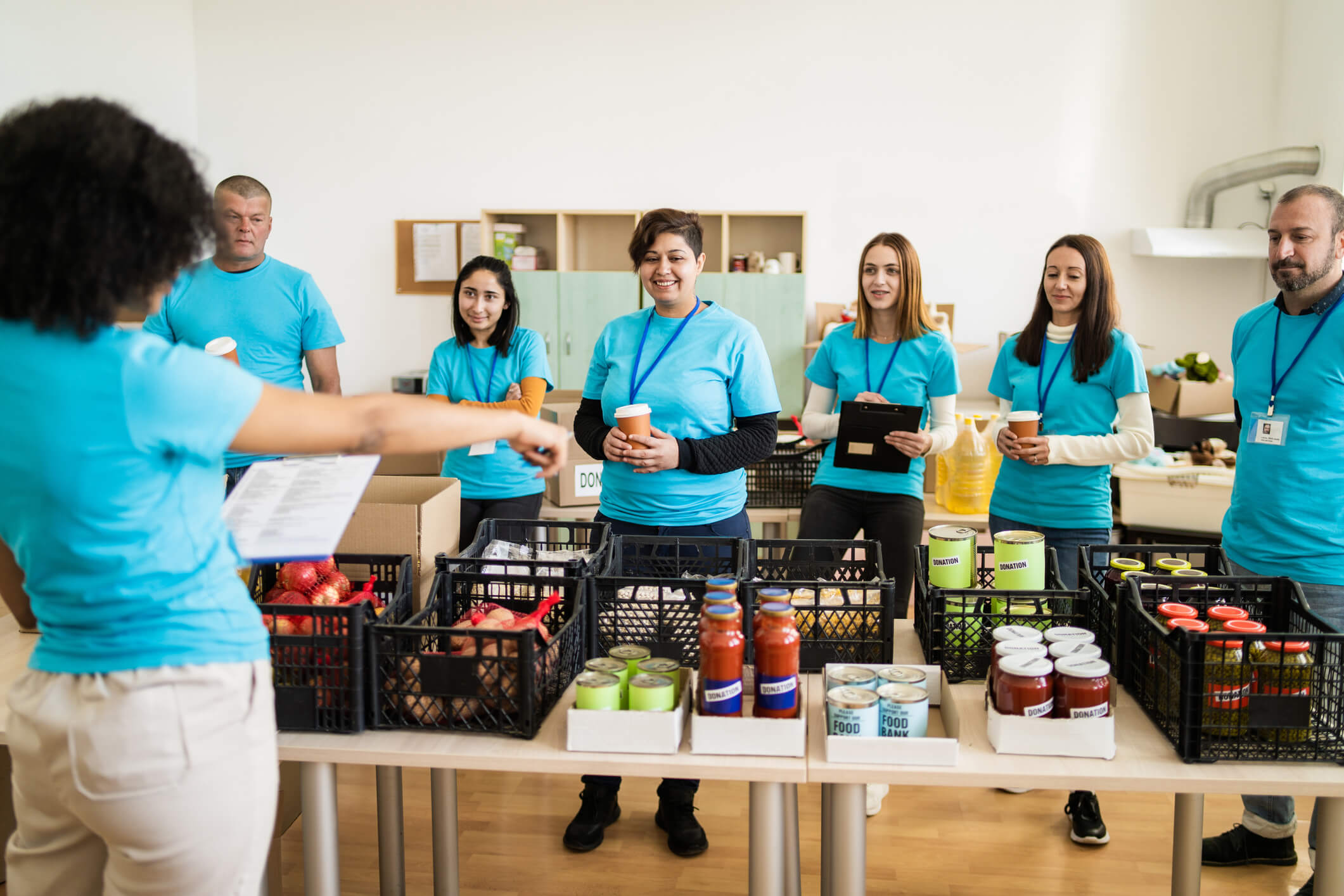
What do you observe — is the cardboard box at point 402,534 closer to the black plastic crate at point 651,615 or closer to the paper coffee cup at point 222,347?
the black plastic crate at point 651,615

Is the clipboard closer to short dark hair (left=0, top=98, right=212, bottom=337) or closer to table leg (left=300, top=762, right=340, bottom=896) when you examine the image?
table leg (left=300, top=762, right=340, bottom=896)

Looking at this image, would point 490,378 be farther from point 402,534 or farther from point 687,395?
point 402,534

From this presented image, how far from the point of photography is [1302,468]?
208 centimetres

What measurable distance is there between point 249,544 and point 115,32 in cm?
531

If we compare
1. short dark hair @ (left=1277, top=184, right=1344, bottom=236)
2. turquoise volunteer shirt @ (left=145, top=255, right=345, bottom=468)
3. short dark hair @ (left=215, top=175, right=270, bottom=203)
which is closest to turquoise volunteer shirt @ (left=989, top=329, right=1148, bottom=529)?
short dark hair @ (left=1277, top=184, right=1344, bottom=236)

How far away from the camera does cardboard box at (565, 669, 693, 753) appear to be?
1469mm

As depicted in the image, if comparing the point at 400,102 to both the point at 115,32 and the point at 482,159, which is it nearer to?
the point at 482,159

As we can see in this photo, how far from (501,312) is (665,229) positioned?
950mm

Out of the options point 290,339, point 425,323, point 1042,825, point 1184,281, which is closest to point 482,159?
point 425,323

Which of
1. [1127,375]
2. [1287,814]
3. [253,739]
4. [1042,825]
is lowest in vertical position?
[1042,825]

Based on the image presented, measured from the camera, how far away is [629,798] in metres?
2.70

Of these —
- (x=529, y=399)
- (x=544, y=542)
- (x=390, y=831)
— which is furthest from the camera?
(x=529, y=399)

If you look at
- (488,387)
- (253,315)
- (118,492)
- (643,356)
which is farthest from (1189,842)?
(253,315)

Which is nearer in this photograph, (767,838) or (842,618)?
(767,838)
